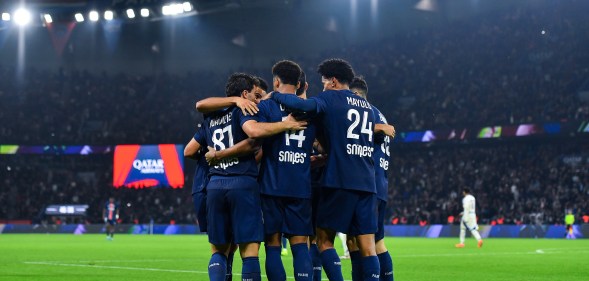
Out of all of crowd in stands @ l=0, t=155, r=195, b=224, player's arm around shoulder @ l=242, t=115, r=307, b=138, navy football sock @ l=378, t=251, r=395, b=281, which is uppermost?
crowd in stands @ l=0, t=155, r=195, b=224

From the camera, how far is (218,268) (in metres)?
8.45

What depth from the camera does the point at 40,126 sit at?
56.4 metres

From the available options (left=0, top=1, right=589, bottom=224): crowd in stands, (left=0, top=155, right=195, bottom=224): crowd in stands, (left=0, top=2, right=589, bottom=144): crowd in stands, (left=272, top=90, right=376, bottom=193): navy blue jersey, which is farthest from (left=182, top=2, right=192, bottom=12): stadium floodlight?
(left=272, top=90, right=376, bottom=193): navy blue jersey

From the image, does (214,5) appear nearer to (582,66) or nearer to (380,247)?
(582,66)

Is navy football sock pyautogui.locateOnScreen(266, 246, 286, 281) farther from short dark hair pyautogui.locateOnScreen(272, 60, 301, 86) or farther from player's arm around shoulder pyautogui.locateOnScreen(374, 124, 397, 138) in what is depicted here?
player's arm around shoulder pyautogui.locateOnScreen(374, 124, 397, 138)

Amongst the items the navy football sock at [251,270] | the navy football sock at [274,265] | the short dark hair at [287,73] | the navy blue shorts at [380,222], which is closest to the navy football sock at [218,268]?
the navy football sock at [251,270]

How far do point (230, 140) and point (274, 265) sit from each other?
4.26 feet

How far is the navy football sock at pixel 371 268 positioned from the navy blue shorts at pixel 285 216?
2.19 ft

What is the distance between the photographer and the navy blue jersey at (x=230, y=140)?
826 centimetres

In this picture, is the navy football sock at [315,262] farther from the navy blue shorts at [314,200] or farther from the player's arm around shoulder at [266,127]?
the player's arm around shoulder at [266,127]

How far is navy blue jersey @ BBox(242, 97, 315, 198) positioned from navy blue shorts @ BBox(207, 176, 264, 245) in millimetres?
171

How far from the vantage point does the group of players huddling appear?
26.7 feet

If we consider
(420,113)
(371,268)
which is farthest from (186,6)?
(371,268)

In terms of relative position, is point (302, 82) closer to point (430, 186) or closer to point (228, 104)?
point (228, 104)
